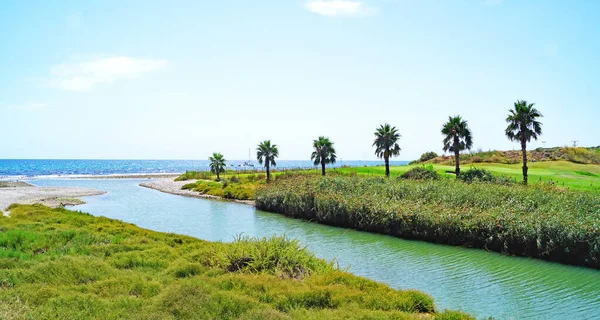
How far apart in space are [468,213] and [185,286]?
19510mm

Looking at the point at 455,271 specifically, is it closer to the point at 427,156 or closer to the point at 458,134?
the point at 458,134

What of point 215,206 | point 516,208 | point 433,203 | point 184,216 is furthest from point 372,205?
point 215,206

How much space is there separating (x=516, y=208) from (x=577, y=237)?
465 centimetres

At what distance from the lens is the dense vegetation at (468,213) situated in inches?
811

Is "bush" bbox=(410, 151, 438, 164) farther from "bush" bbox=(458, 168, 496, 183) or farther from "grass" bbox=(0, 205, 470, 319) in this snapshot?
"grass" bbox=(0, 205, 470, 319)

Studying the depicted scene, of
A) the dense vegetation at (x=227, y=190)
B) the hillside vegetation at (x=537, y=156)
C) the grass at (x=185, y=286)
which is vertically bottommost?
the dense vegetation at (x=227, y=190)

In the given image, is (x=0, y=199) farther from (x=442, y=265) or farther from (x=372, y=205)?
(x=442, y=265)

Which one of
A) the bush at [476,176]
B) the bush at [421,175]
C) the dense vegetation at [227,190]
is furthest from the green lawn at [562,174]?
the dense vegetation at [227,190]

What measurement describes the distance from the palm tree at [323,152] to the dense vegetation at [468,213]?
19155mm

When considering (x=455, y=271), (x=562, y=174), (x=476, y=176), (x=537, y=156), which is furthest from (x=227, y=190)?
(x=537, y=156)

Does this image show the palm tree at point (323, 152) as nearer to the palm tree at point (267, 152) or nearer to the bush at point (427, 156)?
the palm tree at point (267, 152)

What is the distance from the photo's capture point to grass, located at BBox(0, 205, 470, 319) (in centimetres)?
945

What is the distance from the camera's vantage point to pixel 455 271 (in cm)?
1848

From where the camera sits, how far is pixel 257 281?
1166 cm
